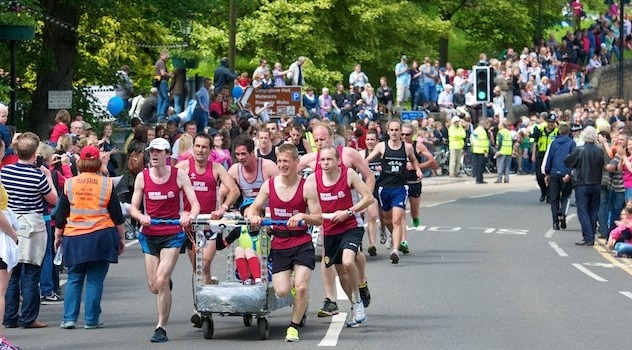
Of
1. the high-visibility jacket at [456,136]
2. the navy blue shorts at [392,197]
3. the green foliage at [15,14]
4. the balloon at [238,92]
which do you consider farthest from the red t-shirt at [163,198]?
the high-visibility jacket at [456,136]

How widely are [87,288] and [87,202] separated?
0.86 meters

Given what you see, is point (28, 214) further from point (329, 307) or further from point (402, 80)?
point (402, 80)

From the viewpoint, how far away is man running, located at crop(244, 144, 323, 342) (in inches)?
575

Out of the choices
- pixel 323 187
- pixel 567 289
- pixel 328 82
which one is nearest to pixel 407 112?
pixel 328 82

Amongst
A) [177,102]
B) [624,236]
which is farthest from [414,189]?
[177,102]

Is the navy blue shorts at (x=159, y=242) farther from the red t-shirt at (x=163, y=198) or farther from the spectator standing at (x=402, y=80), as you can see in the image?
the spectator standing at (x=402, y=80)

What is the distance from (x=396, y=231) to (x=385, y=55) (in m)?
37.6

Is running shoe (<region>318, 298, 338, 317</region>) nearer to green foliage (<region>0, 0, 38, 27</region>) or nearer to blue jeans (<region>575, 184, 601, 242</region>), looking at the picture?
green foliage (<region>0, 0, 38, 27</region>)

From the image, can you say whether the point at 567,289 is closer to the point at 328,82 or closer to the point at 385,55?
the point at 328,82

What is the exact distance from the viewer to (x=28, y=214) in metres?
15.3

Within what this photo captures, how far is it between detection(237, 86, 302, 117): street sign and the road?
1363 centimetres

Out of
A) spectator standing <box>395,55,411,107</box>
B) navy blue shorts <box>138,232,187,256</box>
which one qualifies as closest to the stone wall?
spectator standing <box>395,55,411,107</box>

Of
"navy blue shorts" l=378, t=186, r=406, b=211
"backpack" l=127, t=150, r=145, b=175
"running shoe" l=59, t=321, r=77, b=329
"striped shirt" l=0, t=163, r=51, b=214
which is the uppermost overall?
"striped shirt" l=0, t=163, r=51, b=214

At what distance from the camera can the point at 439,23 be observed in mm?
60062
